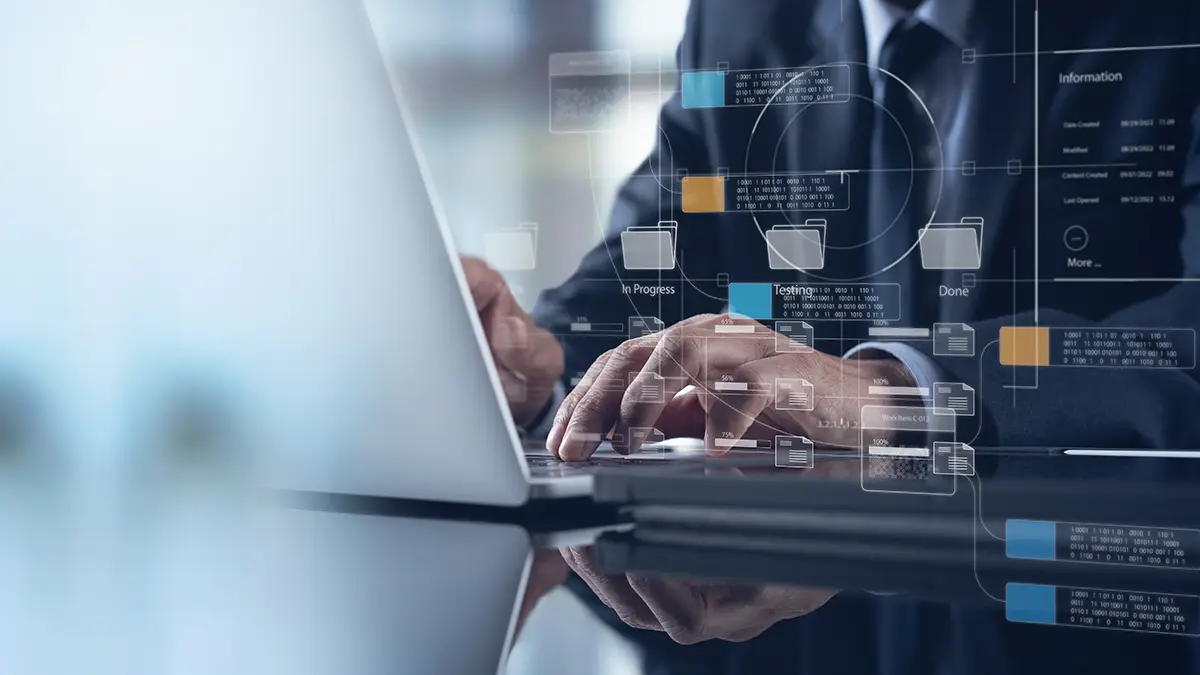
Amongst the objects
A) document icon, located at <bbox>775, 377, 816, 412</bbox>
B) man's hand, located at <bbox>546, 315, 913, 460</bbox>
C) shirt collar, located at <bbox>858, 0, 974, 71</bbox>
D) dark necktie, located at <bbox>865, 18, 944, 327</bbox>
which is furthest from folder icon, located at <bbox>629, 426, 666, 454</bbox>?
shirt collar, located at <bbox>858, 0, 974, 71</bbox>

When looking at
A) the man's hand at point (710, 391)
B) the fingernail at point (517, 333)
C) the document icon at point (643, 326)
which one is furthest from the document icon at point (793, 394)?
the fingernail at point (517, 333)

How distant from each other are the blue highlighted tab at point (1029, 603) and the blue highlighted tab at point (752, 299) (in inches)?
10.8

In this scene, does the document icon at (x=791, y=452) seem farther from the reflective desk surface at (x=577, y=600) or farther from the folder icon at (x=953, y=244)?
the folder icon at (x=953, y=244)

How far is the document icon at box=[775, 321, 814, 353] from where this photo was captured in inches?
33.7

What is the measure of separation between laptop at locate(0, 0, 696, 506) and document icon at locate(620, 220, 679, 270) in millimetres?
140

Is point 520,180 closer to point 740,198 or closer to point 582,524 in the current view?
point 740,198

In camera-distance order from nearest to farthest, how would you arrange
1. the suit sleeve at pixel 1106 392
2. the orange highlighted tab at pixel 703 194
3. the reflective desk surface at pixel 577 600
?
the reflective desk surface at pixel 577 600 → the suit sleeve at pixel 1106 392 → the orange highlighted tab at pixel 703 194

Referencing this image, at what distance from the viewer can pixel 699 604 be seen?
2.37 ft

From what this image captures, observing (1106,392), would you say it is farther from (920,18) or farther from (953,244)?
(920,18)

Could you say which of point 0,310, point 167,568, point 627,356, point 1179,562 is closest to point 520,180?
point 627,356

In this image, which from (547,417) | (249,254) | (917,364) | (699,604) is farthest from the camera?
(249,254)

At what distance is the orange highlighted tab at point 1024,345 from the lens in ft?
2.64

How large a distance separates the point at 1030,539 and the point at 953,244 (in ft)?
0.74

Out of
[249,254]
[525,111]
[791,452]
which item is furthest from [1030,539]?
[249,254]
